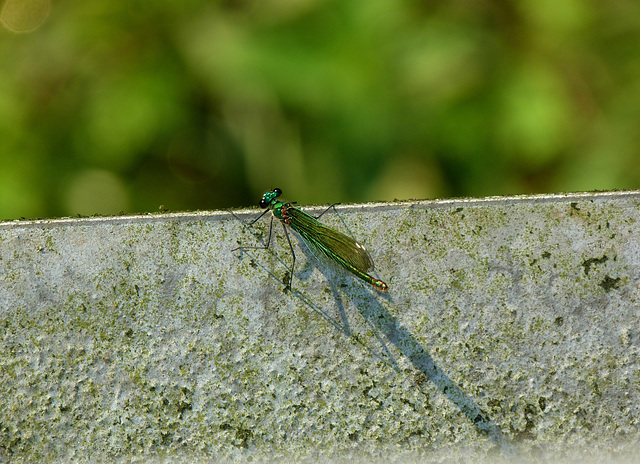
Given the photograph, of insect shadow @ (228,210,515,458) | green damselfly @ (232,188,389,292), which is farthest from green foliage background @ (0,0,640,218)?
insect shadow @ (228,210,515,458)

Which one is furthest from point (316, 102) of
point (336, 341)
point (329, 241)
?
point (336, 341)

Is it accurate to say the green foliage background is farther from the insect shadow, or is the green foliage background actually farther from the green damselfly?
the insect shadow

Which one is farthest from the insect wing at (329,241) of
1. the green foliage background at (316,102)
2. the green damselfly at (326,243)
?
the green foliage background at (316,102)

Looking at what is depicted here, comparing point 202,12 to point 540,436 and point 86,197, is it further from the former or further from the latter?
point 540,436

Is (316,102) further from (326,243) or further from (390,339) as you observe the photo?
(390,339)

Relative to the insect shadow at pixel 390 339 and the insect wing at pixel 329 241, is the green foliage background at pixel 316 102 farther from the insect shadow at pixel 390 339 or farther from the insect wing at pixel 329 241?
the insect shadow at pixel 390 339
